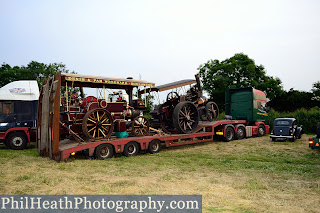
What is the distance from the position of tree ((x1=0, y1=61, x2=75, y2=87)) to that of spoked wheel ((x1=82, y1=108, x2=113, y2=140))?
69.3 feet

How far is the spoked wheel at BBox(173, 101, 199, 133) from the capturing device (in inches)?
505

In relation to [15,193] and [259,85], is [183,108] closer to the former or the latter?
[15,193]

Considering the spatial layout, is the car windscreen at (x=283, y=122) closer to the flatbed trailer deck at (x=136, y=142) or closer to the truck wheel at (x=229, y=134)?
the flatbed trailer deck at (x=136, y=142)

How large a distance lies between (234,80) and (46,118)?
2886 centimetres

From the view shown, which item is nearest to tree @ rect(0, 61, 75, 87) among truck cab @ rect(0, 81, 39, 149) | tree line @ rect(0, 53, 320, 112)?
tree line @ rect(0, 53, 320, 112)

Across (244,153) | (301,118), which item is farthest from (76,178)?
(301,118)

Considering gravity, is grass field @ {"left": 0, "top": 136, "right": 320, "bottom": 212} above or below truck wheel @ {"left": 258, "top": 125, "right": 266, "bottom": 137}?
below

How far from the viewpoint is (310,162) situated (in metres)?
9.02

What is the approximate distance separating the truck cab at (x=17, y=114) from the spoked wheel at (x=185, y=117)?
725cm

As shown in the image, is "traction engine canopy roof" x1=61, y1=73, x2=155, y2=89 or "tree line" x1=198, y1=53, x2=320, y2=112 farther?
"tree line" x1=198, y1=53, x2=320, y2=112

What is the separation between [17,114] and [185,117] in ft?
27.8

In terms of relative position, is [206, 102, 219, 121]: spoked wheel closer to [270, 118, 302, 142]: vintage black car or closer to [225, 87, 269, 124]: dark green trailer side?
[225, 87, 269, 124]: dark green trailer side

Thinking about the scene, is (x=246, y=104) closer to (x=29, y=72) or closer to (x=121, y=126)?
(x=121, y=126)

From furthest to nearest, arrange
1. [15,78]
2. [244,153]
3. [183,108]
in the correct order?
[15,78], [183,108], [244,153]
